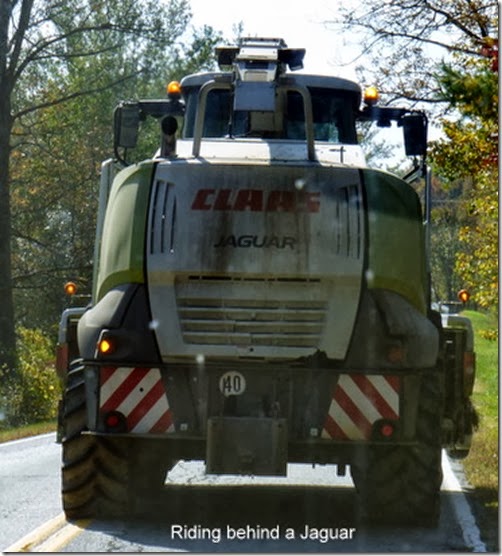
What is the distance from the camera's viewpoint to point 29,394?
89.2ft

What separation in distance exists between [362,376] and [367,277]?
2.13ft

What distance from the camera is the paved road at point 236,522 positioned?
899 centimetres

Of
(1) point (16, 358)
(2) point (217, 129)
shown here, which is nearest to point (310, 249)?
(2) point (217, 129)

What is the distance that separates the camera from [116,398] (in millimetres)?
9477

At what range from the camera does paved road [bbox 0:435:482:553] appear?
8.99 metres

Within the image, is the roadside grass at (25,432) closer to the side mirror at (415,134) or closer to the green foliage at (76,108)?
the green foliage at (76,108)

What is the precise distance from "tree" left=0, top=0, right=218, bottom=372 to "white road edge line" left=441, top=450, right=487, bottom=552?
16927 millimetres

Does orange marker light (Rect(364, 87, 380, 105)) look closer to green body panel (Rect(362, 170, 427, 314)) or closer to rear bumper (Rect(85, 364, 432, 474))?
green body panel (Rect(362, 170, 427, 314))

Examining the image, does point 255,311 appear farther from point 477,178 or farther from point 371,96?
point 477,178

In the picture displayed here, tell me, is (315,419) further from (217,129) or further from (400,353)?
(217,129)

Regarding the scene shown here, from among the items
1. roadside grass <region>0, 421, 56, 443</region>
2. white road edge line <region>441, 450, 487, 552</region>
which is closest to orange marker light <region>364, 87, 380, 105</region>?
white road edge line <region>441, 450, 487, 552</region>

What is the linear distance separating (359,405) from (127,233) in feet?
6.32

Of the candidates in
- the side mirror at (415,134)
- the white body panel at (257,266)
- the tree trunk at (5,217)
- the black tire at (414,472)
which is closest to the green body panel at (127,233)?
the white body panel at (257,266)

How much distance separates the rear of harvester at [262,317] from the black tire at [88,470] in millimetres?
320
